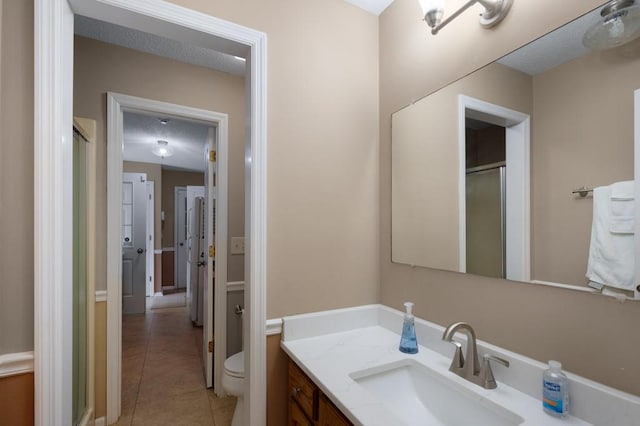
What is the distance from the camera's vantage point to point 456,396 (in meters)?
0.96

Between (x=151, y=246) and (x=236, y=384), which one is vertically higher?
(x=151, y=246)

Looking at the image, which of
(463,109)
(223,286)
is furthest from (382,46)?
(223,286)

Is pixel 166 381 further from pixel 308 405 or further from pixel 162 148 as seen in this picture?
pixel 162 148

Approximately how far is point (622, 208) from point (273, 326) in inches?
48.7

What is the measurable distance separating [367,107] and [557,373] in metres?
1.33

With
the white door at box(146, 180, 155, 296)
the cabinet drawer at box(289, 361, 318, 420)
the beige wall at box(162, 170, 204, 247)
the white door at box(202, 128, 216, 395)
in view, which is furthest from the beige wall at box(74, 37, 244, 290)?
the beige wall at box(162, 170, 204, 247)

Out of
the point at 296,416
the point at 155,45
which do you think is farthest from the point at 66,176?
the point at 155,45

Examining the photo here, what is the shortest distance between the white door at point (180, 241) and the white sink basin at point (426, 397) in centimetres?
576

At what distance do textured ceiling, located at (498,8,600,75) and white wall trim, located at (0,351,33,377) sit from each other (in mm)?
1899

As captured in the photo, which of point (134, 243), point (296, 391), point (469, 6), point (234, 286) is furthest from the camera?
point (134, 243)

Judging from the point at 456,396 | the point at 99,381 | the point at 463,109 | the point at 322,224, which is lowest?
the point at 99,381

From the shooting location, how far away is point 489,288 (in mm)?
1051

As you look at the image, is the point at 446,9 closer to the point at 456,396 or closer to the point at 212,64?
the point at 456,396

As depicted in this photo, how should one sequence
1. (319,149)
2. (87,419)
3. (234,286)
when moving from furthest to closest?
(234,286)
(87,419)
(319,149)
